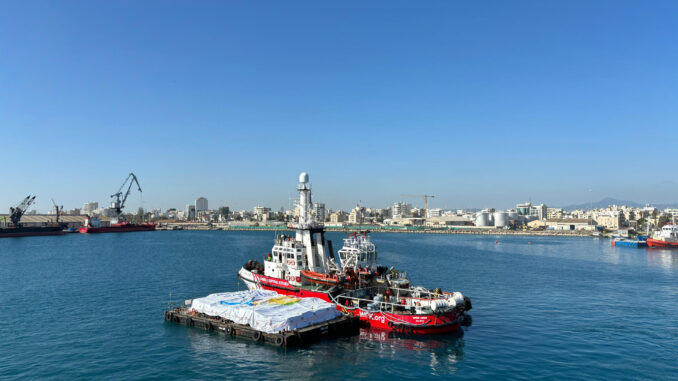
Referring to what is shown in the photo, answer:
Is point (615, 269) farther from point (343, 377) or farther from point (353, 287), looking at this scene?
point (343, 377)

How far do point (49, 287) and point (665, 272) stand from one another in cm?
9463

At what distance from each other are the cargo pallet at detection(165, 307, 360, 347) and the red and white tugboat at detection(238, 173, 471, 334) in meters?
2.31

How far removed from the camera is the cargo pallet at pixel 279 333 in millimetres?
30219

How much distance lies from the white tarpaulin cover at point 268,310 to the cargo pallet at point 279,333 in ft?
1.35

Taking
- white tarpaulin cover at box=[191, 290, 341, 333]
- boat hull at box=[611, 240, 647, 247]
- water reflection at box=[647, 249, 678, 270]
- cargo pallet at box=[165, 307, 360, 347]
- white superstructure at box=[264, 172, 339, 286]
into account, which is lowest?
water reflection at box=[647, 249, 678, 270]

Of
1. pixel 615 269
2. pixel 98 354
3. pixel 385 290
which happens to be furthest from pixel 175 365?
pixel 615 269

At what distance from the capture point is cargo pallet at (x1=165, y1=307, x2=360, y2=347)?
99.1 ft

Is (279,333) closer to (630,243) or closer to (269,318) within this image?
(269,318)

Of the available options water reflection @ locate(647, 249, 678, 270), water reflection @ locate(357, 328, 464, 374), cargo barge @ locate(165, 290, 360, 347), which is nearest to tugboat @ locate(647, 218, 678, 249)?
water reflection @ locate(647, 249, 678, 270)

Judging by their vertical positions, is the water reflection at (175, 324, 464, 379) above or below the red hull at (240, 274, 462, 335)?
below

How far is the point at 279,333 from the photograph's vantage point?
99.2 ft

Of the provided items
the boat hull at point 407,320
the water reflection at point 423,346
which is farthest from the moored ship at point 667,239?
the water reflection at point 423,346

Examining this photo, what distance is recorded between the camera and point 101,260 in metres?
85.4

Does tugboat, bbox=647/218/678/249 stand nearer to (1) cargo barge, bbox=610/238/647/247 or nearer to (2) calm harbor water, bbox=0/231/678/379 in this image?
(1) cargo barge, bbox=610/238/647/247
